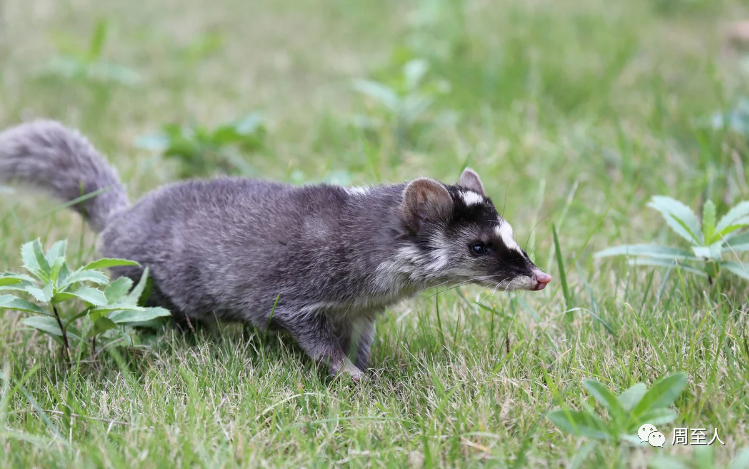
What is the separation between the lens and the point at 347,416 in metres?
3.29

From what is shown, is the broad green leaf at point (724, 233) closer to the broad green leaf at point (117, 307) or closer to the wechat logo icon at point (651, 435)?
the wechat logo icon at point (651, 435)

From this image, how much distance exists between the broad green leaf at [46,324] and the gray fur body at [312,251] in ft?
2.35

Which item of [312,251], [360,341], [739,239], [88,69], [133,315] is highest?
[88,69]

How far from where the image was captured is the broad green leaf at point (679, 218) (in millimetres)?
3970

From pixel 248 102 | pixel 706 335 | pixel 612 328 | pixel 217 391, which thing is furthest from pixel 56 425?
pixel 248 102

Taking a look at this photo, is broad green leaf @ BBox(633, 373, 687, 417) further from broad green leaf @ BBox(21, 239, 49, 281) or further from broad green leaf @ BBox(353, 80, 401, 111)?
broad green leaf @ BBox(353, 80, 401, 111)

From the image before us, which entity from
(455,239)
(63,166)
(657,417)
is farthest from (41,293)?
(657,417)

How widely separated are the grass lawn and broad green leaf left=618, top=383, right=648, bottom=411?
0.15 metres

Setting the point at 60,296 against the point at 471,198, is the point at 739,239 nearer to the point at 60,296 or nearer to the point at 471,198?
the point at 471,198

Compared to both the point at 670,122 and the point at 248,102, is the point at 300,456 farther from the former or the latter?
the point at 248,102

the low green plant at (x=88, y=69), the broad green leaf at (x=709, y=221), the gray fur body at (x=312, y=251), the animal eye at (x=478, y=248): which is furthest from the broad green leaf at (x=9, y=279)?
the low green plant at (x=88, y=69)

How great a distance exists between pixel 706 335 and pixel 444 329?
4.29ft

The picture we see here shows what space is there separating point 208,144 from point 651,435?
433 cm

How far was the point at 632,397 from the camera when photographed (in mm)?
2816
